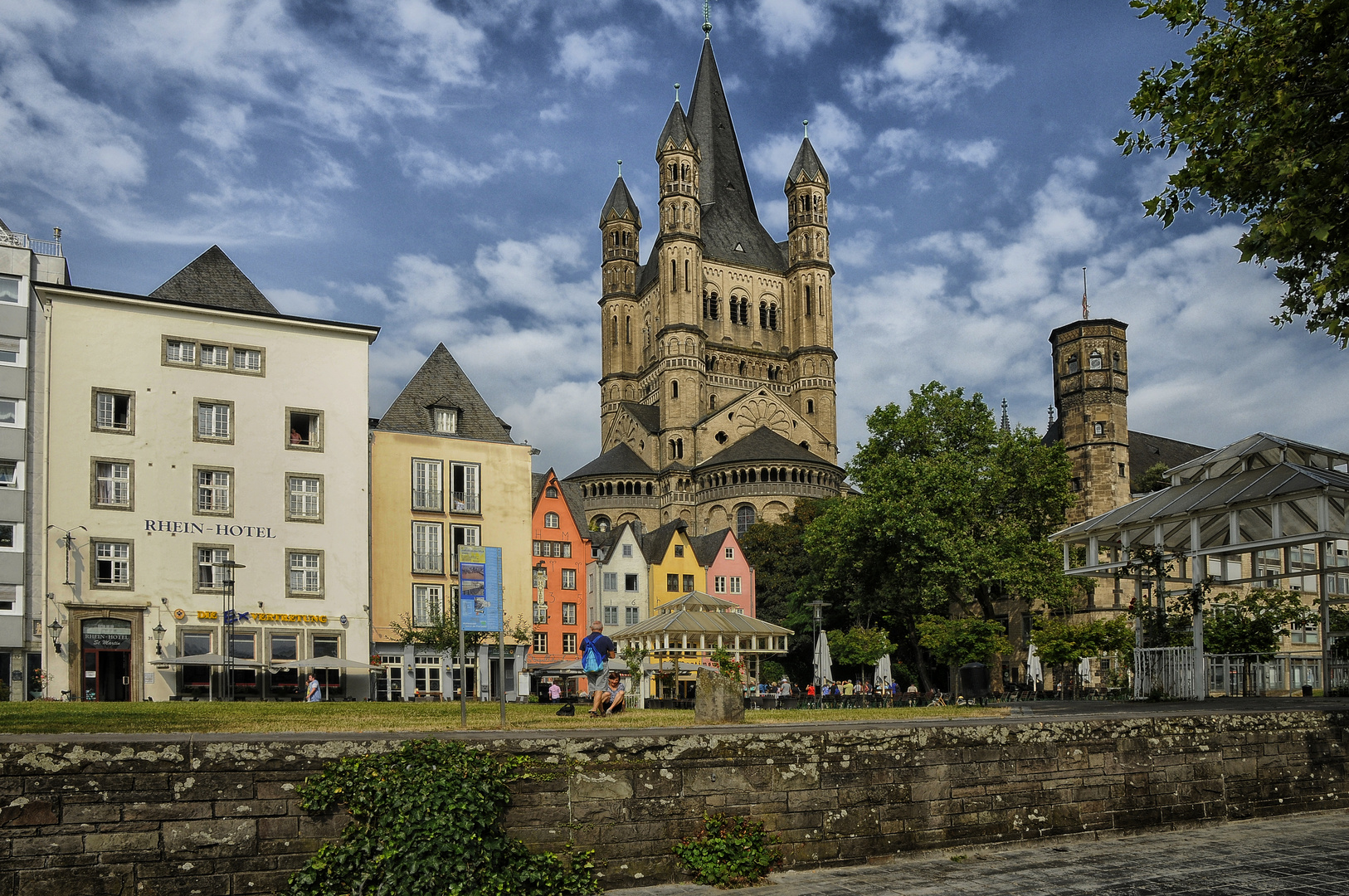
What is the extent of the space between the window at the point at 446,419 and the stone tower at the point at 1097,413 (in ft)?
166

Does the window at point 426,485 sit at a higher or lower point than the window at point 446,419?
lower

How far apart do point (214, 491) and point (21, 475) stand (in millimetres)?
6127

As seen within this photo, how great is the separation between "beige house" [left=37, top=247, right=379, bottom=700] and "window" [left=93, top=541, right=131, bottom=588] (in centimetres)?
6

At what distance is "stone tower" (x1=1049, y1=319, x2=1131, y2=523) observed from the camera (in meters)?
84.5

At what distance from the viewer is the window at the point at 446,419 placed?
169ft

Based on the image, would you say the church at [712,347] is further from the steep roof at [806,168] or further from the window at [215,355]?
the window at [215,355]

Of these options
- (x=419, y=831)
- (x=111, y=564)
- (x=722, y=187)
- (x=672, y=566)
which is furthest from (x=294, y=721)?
(x=722, y=187)

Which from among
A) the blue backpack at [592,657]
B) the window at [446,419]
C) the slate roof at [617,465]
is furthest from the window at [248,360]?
the slate roof at [617,465]

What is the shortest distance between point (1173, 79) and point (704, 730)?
9.70 metres

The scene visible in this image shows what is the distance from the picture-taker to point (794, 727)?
10.8 metres

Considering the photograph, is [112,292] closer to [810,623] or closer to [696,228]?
[810,623]

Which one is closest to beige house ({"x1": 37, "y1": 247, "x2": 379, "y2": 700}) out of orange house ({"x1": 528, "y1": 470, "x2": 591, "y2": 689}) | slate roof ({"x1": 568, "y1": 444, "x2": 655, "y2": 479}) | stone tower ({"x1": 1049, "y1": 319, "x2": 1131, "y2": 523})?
orange house ({"x1": 528, "y1": 470, "x2": 591, "y2": 689})

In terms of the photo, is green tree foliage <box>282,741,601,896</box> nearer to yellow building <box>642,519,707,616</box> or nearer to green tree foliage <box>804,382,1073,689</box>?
green tree foliage <box>804,382,1073,689</box>

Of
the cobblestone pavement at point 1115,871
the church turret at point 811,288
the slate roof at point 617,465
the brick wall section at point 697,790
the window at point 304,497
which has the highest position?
the church turret at point 811,288
